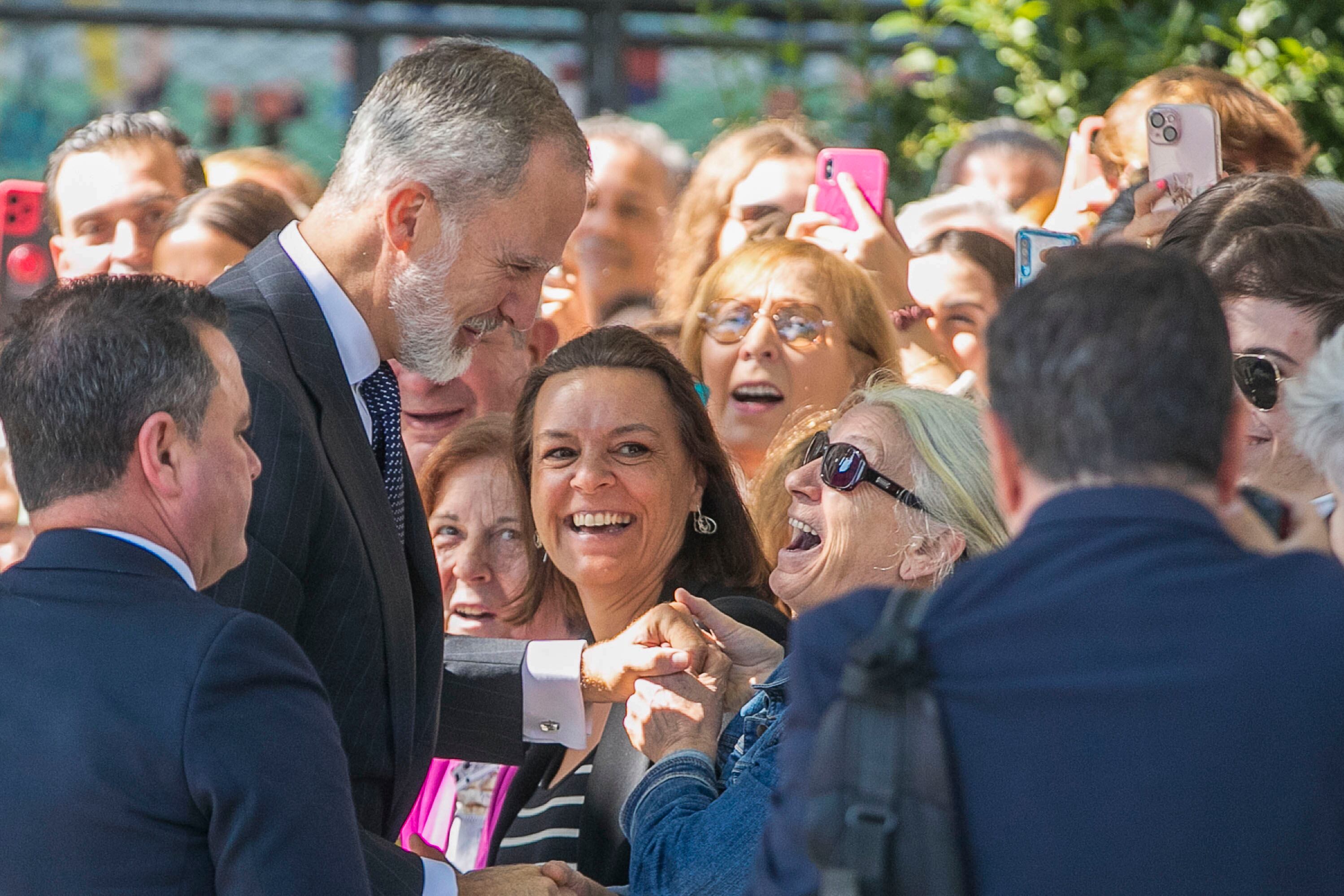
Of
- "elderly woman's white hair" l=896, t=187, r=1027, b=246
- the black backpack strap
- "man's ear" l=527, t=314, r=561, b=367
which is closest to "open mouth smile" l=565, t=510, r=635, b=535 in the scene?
"man's ear" l=527, t=314, r=561, b=367

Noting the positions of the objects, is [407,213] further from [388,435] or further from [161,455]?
[161,455]

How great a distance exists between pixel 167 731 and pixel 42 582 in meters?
0.28

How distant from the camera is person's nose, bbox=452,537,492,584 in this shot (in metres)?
4.12

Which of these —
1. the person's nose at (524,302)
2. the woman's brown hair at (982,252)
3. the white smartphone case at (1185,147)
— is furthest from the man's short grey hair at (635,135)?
the person's nose at (524,302)

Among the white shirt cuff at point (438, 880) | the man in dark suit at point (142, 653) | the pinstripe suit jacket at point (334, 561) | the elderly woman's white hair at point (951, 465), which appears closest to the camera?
the man in dark suit at point (142, 653)

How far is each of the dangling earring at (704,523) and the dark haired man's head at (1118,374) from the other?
6.92 feet

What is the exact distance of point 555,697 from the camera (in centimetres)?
330

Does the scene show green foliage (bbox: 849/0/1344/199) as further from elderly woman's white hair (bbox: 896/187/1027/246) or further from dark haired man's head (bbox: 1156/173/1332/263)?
dark haired man's head (bbox: 1156/173/1332/263)

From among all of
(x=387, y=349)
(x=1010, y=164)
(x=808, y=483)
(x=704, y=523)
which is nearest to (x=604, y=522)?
(x=704, y=523)

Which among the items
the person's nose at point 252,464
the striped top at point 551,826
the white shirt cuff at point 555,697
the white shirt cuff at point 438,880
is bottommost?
the striped top at point 551,826

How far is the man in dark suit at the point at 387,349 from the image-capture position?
99.1 inches

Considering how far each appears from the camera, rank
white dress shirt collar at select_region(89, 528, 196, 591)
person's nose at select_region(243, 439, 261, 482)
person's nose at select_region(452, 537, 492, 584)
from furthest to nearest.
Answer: person's nose at select_region(452, 537, 492, 584), person's nose at select_region(243, 439, 261, 482), white dress shirt collar at select_region(89, 528, 196, 591)

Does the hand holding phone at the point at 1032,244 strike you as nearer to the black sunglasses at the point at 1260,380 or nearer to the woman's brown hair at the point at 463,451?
the black sunglasses at the point at 1260,380

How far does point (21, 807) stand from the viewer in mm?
1938
